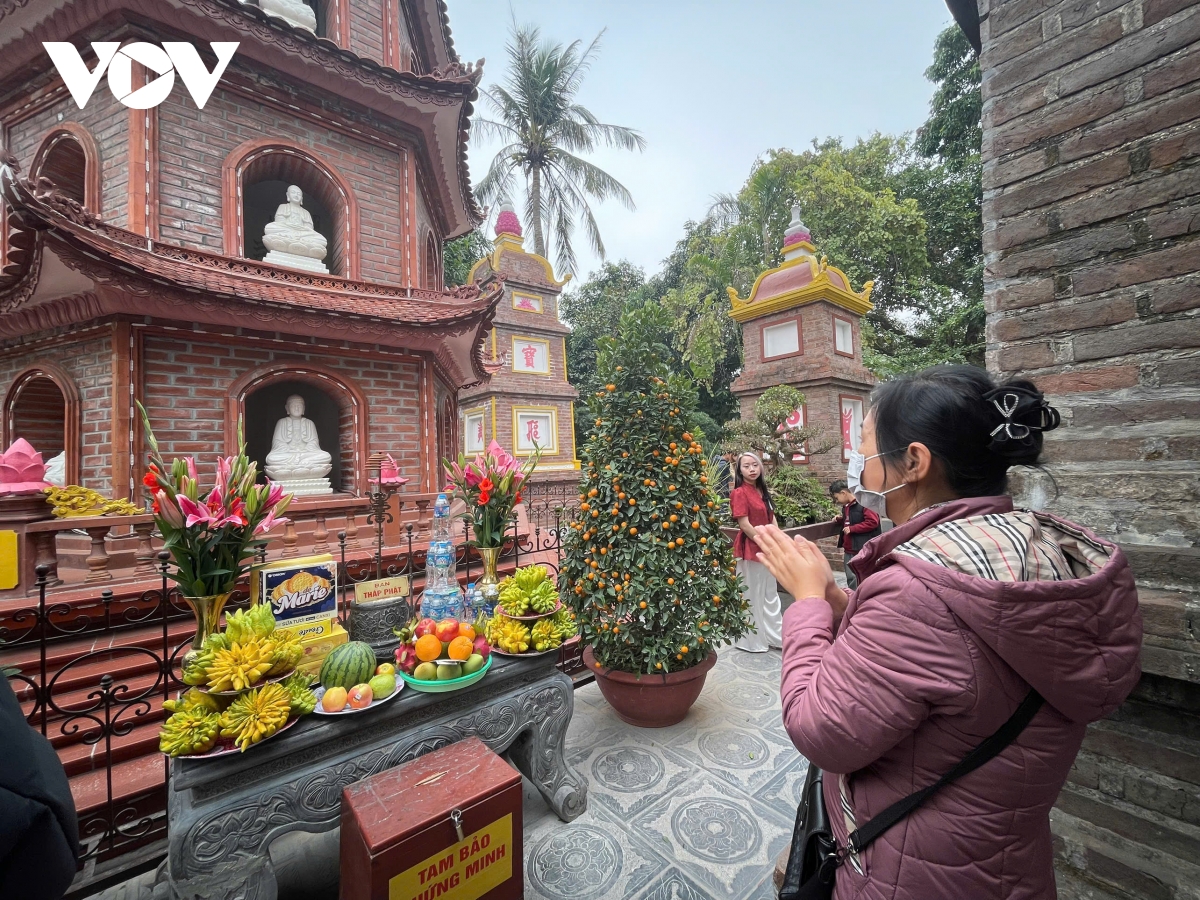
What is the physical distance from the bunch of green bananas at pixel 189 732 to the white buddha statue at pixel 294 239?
5.66 m

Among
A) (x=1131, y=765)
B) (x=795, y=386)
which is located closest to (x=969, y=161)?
(x=795, y=386)

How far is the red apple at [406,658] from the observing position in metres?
2.18

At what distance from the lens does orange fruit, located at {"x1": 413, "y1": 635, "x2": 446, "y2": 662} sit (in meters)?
2.13

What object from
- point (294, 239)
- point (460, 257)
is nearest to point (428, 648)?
point (294, 239)

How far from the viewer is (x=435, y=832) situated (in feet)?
5.47

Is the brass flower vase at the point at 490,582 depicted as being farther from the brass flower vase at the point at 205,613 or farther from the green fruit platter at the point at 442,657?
the brass flower vase at the point at 205,613

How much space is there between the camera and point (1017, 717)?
936mm

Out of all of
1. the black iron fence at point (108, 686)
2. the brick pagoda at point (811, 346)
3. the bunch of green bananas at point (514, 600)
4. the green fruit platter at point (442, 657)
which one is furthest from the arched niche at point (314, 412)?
the brick pagoda at point (811, 346)

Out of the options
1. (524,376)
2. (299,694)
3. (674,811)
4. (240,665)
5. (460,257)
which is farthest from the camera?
(460,257)

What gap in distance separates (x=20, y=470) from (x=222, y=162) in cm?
391

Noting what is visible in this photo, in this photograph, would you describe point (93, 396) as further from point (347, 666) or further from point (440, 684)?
point (440, 684)

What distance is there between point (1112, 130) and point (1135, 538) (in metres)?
1.29

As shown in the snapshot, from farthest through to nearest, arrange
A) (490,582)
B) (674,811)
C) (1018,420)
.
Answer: (490,582) < (674,811) < (1018,420)

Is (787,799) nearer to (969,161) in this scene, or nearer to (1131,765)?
(1131,765)
